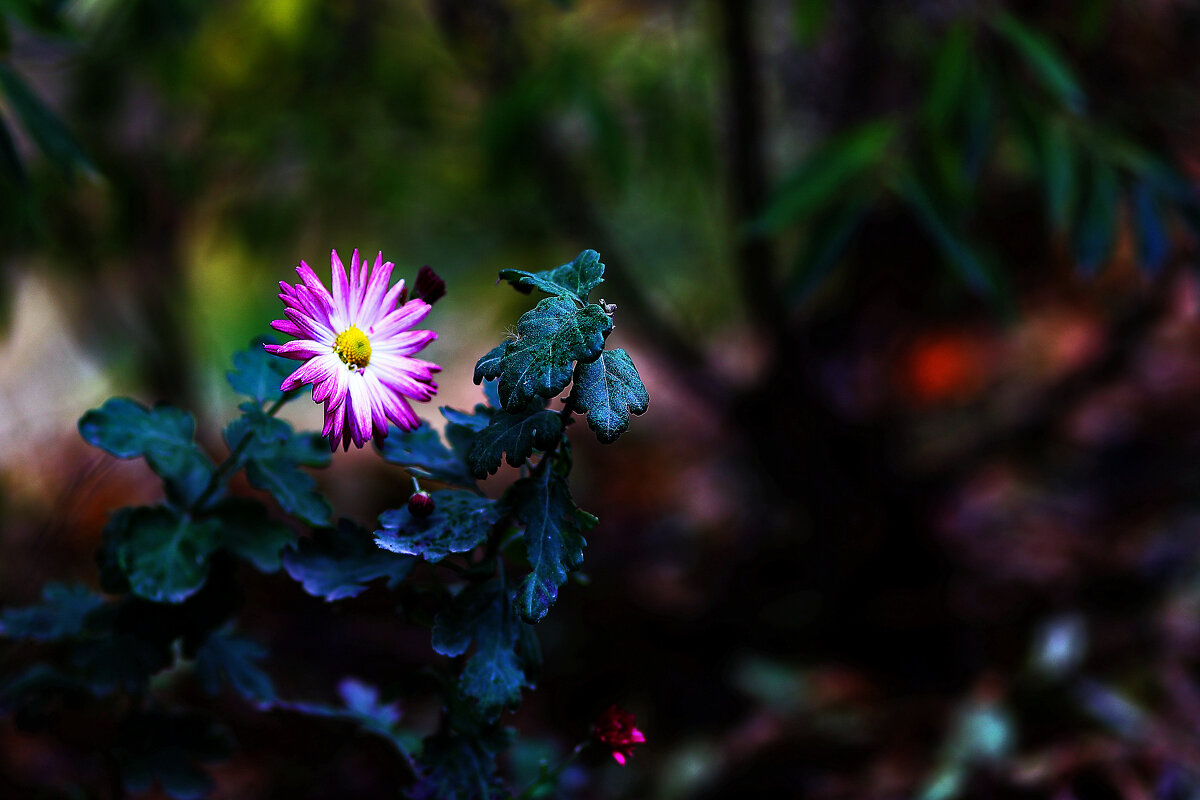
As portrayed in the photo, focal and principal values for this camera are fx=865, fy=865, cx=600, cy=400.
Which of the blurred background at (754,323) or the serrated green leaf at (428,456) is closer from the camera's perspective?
the serrated green leaf at (428,456)

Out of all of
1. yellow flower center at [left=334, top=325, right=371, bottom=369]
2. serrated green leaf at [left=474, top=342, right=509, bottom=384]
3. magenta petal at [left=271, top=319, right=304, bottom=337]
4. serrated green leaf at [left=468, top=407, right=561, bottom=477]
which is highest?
yellow flower center at [left=334, top=325, right=371, bottom=369]

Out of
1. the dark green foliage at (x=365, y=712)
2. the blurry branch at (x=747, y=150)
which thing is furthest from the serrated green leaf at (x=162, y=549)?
the blurry branch at (x=747, y=150)

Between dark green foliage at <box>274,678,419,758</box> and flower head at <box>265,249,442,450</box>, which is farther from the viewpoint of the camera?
dark green foliage at <box>274,678,419,758</box>

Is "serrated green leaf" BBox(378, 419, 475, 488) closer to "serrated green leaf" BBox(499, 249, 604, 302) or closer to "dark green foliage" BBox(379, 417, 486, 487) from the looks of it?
"dark green foliage" BBox(379, 417, 486, 487)

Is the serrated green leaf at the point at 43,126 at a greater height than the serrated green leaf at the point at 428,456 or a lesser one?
greater

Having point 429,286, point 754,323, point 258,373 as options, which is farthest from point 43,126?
point 754,323

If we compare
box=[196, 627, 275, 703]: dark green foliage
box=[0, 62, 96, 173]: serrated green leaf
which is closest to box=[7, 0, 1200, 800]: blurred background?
box=[0, 62, 96, 173]: serrated green leaf

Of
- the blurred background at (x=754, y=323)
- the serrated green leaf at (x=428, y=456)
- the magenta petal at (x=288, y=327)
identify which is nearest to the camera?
the magenta petal at (x=288, y=327)

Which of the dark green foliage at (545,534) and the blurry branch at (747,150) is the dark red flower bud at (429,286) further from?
the blurry branch at (747,150)
